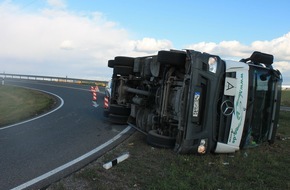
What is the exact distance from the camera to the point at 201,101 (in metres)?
6.55

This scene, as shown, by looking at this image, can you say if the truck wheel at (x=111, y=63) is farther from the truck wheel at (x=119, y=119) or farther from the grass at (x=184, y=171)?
the grass at (x=184, y=171)

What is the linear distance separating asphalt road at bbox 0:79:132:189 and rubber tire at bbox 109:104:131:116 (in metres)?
0.40

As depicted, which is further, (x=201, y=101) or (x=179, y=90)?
(x=179, y=90)

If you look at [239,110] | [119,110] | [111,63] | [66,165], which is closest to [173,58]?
[239,110]

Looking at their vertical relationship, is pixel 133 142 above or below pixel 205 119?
below

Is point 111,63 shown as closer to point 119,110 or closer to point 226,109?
point 119,110

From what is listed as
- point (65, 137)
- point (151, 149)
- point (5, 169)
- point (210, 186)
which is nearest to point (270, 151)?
point (151, 149)

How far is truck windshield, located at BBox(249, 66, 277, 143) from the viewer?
272 inches

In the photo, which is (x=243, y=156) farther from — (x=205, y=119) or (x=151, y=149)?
(x=151, y=149)

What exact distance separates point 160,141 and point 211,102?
4.38 ft

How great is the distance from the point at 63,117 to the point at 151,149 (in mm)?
5851

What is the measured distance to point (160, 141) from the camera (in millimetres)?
7070

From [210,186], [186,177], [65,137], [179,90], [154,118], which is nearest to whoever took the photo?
[210,186]

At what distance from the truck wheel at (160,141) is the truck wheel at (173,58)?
4.90ft
